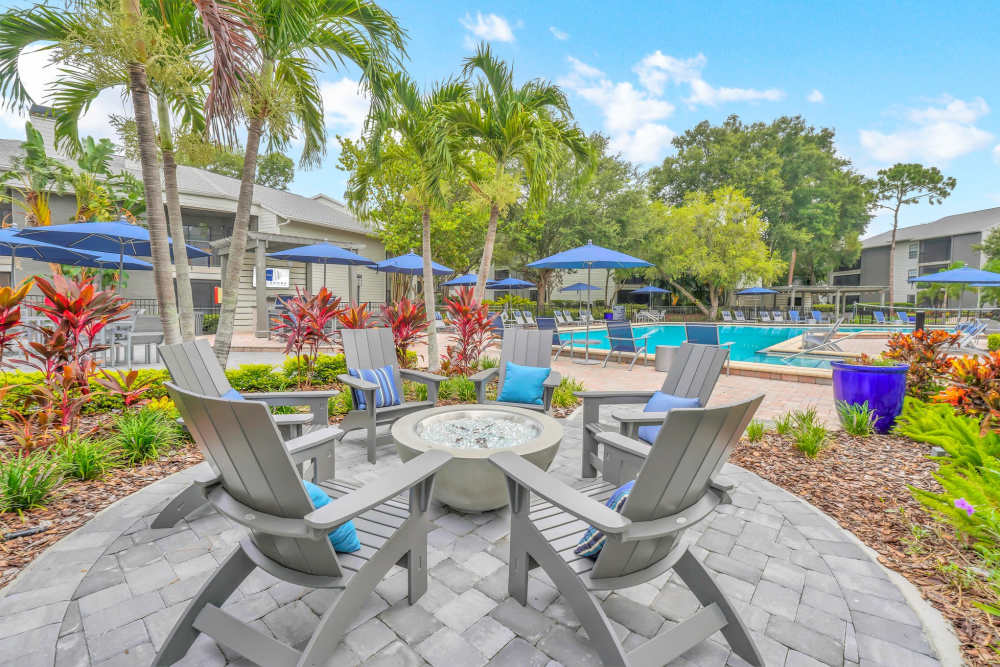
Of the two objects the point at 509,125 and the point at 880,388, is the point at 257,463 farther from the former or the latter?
the point at 509,125

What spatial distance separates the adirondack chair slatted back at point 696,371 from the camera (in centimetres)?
312

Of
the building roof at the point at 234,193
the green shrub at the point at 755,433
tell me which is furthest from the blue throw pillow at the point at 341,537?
the building roof at the point at 234,193

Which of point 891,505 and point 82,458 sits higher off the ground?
point 82,458

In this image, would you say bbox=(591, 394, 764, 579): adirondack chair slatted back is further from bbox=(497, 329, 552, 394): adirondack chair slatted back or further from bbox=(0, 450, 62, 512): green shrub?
bbox=(0, 450, 62, 512): green shrub

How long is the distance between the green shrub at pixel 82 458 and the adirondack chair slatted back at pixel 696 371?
4.30 m

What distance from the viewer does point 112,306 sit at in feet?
12.5

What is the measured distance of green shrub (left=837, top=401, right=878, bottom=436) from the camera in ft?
13.5

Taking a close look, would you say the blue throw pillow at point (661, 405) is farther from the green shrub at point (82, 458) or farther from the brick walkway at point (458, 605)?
the green shrub at point (82, 458)

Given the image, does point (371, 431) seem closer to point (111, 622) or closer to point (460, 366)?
point (111, 622)

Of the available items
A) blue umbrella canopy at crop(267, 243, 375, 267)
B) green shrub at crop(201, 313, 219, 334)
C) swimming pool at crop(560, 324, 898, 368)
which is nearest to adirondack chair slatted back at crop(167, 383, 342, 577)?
swimming pool at crop(560, 324, 898, 368)

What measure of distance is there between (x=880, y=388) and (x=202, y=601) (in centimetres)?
550

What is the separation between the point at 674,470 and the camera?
56.7 inches

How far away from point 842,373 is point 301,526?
5110 millimetres

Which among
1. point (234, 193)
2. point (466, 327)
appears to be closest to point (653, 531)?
point (466, 327)
